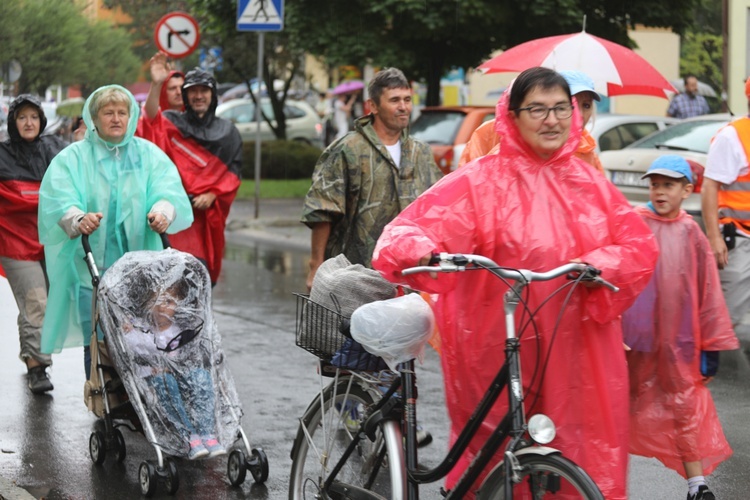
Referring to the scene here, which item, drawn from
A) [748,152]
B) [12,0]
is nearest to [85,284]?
[12,0]

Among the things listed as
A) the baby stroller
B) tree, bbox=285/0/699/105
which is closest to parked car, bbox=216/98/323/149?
tree, bbox=285/0/699/105

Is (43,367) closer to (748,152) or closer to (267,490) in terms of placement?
(267,490)

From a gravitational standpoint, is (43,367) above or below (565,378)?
below

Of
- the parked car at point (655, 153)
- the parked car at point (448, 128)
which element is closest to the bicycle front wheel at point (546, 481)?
the parked car at point (655, 153)

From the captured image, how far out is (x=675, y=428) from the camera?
18.3 ft

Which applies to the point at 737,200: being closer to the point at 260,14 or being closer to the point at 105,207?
the point at 105,207

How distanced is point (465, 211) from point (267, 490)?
7.26 ft

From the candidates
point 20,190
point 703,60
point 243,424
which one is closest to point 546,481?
point 243,424

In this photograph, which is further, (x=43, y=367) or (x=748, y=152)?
(x=43, y=367)

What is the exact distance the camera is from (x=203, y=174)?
336 inches

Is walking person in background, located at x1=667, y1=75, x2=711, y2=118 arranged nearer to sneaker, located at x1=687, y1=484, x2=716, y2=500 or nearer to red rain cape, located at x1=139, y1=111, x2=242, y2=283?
red rain cape, located at x1=139, y1=111, x2=242, y2=283

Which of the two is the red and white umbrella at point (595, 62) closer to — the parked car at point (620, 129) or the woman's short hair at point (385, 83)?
the woman's short hair at point (385, 83)

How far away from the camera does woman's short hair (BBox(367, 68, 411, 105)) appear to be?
647 centimetres

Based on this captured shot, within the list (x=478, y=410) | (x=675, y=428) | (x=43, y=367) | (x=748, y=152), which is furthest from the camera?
(x=43, y=367)
